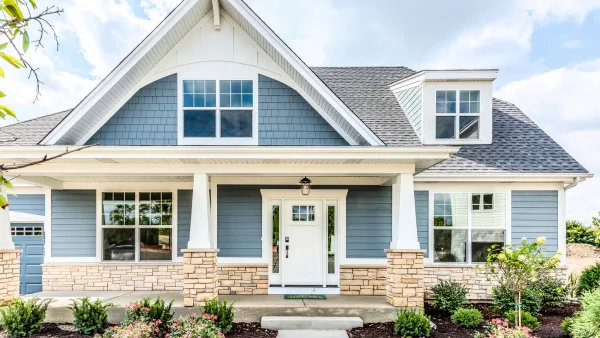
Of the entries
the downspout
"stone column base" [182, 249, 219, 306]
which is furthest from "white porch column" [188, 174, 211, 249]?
the downspout

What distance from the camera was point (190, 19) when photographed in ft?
27.2

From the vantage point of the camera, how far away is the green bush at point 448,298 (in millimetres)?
7789

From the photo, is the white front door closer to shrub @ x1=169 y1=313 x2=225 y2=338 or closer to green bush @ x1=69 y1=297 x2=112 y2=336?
shrub @ x1=169 y1=313 x2=225 y2=338

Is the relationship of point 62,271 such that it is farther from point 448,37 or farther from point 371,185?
point 448,37

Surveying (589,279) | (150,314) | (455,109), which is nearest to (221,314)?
(150,314)

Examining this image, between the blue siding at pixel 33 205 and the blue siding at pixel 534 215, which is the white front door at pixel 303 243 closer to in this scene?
the blue siding at pixel 534 215

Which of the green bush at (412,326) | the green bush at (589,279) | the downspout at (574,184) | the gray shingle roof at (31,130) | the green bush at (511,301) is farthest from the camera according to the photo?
the gray shingle roof at (31,130)

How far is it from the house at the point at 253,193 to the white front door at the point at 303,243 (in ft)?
0.08

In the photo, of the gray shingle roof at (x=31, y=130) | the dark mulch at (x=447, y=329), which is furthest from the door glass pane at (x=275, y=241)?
the gray shingle roof at (x=31, y=130)

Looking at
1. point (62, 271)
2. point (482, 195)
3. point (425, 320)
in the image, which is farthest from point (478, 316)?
point (62, 271)

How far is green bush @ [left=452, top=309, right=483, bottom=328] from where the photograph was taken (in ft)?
22.9

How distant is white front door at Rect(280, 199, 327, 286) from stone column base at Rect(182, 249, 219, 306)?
2.37 m

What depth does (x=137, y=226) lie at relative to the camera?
9250 millimetres

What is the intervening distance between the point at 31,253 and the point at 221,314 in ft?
20.0
